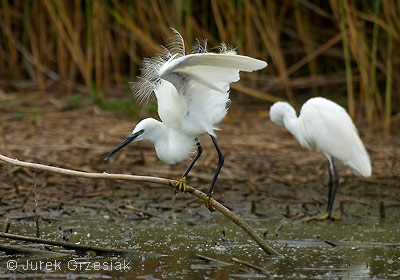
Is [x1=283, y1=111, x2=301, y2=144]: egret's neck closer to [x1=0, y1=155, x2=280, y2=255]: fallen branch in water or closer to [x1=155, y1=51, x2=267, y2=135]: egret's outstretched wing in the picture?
[x1=155, y1=51, x2=267, y2=135]: egret's outstretched wing

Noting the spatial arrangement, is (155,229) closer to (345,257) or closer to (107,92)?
(345,257)

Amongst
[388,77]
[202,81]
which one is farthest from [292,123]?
[202,81]

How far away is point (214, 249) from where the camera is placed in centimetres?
515

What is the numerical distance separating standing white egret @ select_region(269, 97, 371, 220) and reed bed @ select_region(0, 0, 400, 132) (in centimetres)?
116

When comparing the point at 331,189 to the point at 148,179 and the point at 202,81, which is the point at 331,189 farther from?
the point at 148,179

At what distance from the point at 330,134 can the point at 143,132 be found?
2.81m

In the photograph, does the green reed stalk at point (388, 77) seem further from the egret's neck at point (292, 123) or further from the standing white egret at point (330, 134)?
the egret's neck at point (292, 123)

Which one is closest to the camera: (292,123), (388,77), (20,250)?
(20,250)

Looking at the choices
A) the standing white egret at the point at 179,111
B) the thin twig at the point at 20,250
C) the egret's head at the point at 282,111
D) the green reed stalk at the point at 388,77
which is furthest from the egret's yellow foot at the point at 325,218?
the thin twig at the point at 20,250

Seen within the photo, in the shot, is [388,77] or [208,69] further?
[388,77]

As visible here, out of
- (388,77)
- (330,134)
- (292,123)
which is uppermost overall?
(388,77)

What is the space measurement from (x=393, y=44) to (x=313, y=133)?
2.44 m

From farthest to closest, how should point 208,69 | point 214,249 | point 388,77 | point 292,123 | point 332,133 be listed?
point 388,77 < point 292,123 < point 332,133 < point 214,249 < point 208,69

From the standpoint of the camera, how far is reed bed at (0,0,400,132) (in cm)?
917
